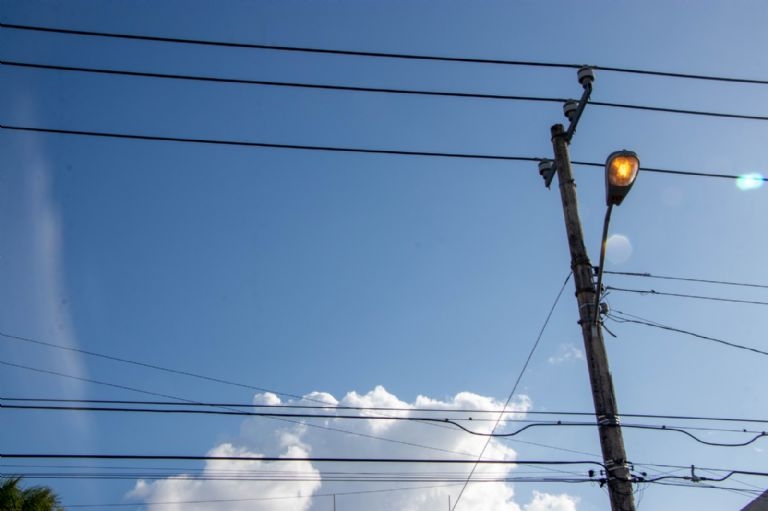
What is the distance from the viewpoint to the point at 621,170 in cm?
694

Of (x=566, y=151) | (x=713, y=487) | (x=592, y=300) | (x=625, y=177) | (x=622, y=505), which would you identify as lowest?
(x=622, y=505)

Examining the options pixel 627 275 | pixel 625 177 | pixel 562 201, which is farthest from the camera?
pixel 627 275

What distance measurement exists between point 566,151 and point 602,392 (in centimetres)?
342

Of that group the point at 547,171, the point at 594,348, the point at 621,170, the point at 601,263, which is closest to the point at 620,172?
the point at 621,170

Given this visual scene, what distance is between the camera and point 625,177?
6.94 metres

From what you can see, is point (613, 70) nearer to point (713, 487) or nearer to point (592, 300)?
point (592, 300)

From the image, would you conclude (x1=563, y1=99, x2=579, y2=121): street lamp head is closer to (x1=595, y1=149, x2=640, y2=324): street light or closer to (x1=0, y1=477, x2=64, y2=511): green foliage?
(x1=595, y1=149, x2=640, y2=324): street light

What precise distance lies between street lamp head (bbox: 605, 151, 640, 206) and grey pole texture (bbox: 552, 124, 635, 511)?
1.64 m

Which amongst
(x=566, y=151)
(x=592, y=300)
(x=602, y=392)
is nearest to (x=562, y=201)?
(x=566, y=151)

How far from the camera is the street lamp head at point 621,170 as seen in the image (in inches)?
273

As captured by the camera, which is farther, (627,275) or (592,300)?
(627,275)

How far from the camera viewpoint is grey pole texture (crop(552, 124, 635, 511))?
7.34 meters

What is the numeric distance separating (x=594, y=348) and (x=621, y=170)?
227 cm

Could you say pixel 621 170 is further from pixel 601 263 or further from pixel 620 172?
pixel 601 263
